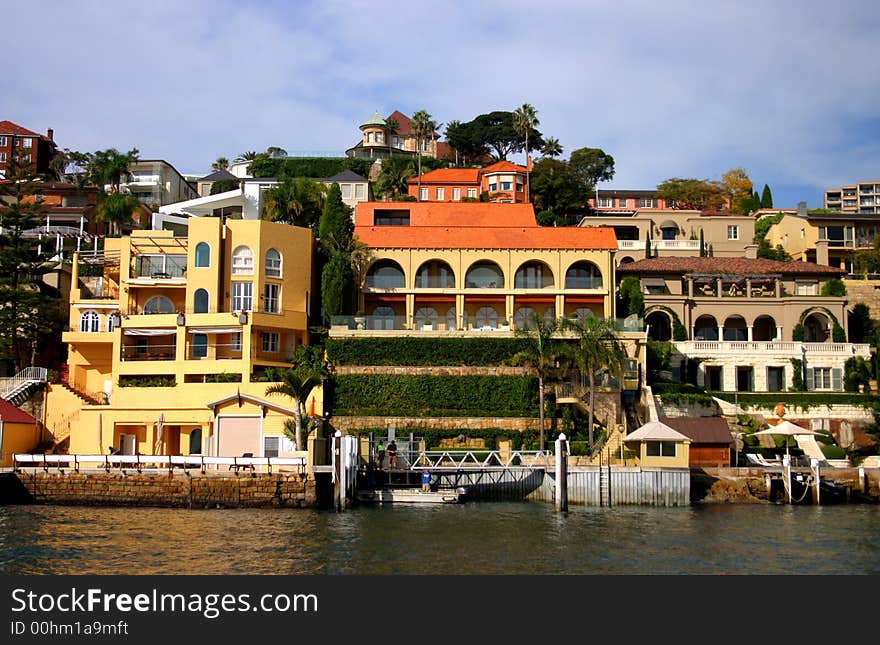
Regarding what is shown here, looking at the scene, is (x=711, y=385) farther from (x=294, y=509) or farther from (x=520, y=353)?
(x=294, y=509)

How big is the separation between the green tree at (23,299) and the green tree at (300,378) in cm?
1568

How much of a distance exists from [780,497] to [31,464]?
36.0 metres

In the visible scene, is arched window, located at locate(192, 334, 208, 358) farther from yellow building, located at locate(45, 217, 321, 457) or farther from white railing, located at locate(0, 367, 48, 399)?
white railing, located at locate(0, 367, 48, 399)

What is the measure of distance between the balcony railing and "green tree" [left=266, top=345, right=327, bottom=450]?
21.4ft

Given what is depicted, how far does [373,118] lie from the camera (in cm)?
12562

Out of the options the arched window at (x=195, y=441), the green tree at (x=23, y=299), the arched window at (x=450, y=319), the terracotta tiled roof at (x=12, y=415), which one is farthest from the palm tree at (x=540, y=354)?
the green tree at (x=23, y=299)

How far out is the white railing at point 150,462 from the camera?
43.8 m

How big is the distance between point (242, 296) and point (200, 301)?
2.50 meters

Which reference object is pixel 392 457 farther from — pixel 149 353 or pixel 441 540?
pixel 149 353

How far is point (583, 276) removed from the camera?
67.1m

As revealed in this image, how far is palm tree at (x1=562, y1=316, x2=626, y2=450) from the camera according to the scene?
52250 millimetres

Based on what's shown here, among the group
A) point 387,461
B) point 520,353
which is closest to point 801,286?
point 520,353

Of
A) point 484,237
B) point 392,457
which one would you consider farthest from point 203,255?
point 392,457

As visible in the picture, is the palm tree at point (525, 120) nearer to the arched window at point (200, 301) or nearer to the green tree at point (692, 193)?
the green tree at point (692, 193)
